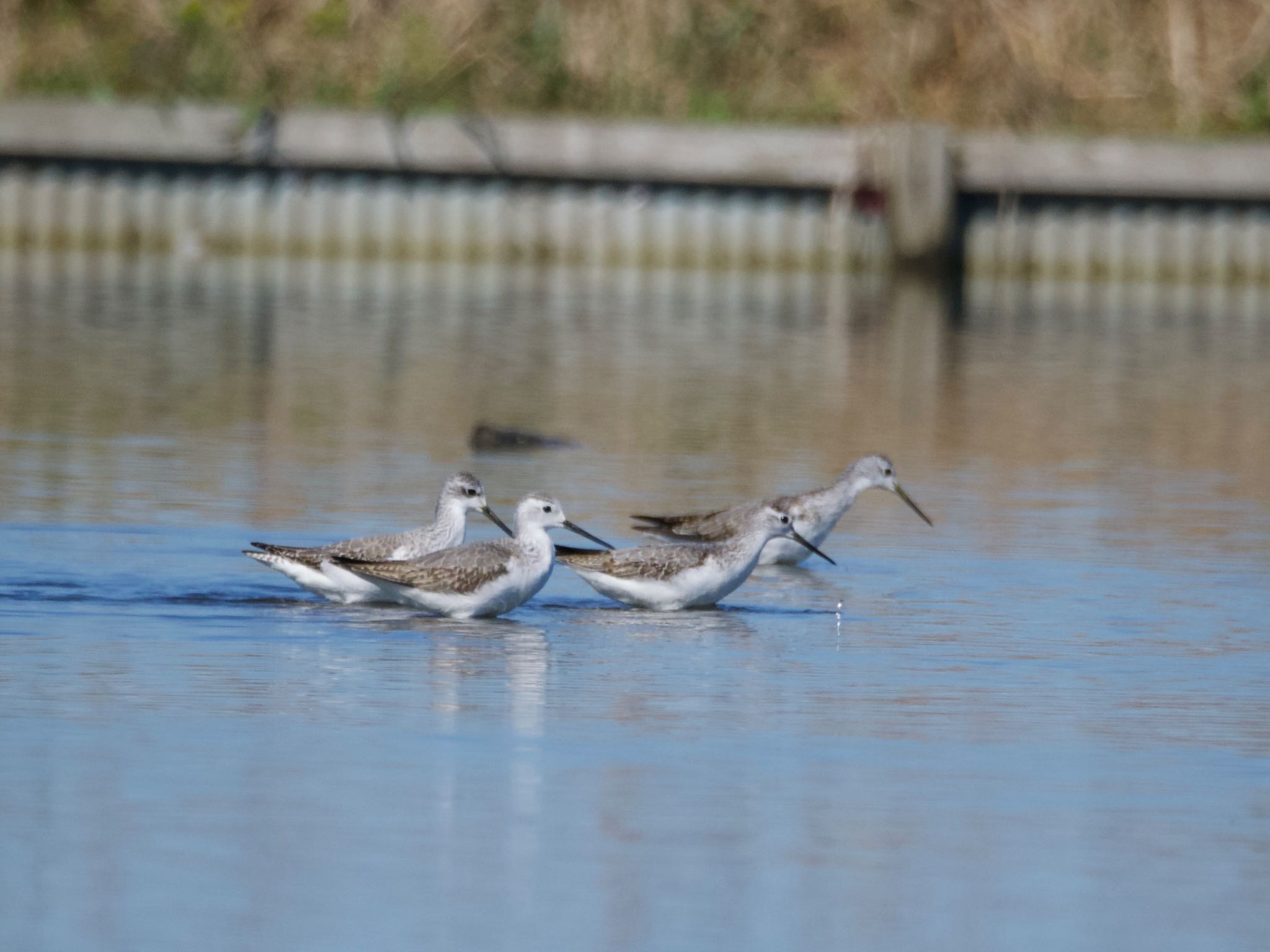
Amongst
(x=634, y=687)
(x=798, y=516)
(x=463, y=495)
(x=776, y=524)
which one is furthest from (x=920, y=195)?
(x=634, y=687)

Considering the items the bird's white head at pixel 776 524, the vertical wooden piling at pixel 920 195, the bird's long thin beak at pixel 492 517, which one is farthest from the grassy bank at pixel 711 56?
the bird's white head at pixel 776 524

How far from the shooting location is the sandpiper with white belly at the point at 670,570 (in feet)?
37.6

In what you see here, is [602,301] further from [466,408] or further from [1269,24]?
[1269,24]

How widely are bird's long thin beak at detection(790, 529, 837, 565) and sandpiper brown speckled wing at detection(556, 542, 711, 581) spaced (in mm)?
989

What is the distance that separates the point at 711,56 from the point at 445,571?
84.5 feet

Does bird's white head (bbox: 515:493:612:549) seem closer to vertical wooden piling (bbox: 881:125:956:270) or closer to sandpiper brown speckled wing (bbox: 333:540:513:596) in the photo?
sandpiper brown speckled wing (bbox: 333:540:513:596)

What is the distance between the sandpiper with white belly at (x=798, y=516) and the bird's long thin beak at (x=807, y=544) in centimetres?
15

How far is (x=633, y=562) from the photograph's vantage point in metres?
11.5

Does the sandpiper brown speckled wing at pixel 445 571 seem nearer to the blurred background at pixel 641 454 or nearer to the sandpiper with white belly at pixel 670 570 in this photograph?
the blurred background at pixel 641 454

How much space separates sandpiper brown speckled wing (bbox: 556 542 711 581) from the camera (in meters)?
11.5

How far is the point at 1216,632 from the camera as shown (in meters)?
11.0

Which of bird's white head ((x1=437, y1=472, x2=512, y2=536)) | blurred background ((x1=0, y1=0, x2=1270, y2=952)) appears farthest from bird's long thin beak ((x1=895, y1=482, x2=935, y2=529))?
bird's white head ((x1=437, y1=472, x2=512, y2=536))

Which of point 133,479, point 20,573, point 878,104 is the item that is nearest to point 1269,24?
point 878,104

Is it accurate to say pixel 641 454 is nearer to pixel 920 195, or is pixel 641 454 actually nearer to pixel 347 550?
pixel 347 550
